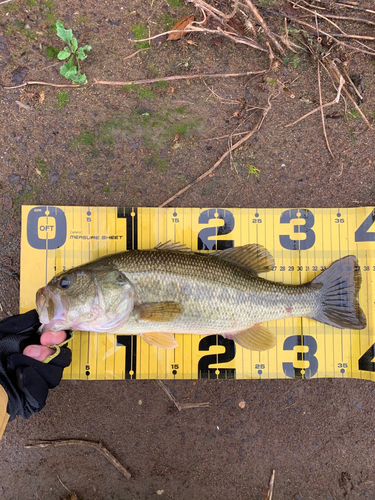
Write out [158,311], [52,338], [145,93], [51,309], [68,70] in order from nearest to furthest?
[51,309] → [158,311] → [52,338] → [68,70] → [145,93]

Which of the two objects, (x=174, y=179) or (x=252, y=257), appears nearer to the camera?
(x=252, y=257)

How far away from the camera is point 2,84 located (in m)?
3.62

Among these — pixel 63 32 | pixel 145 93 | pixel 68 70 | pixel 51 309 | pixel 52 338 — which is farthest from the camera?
pixel 145 93

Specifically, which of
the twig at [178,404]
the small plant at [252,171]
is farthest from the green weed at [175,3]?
the twig at [178,404]

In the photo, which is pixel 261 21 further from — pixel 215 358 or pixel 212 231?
pixel 215 358

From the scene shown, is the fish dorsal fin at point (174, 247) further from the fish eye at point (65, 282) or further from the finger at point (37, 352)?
the finger at point (37, 352)

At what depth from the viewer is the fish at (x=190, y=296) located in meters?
3.03

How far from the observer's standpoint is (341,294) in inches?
140

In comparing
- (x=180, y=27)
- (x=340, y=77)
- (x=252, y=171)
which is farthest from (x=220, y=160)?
(x=340, y=77)

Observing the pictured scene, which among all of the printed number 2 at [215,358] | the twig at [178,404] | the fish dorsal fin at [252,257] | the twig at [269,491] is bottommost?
the twig at [269,491]

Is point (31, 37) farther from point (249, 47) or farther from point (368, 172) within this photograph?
point (368, 172)

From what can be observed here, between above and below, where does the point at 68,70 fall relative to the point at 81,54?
below

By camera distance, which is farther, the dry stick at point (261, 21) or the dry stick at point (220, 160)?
the dry stick at point (220, 160)

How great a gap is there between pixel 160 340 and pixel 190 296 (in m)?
0.57
